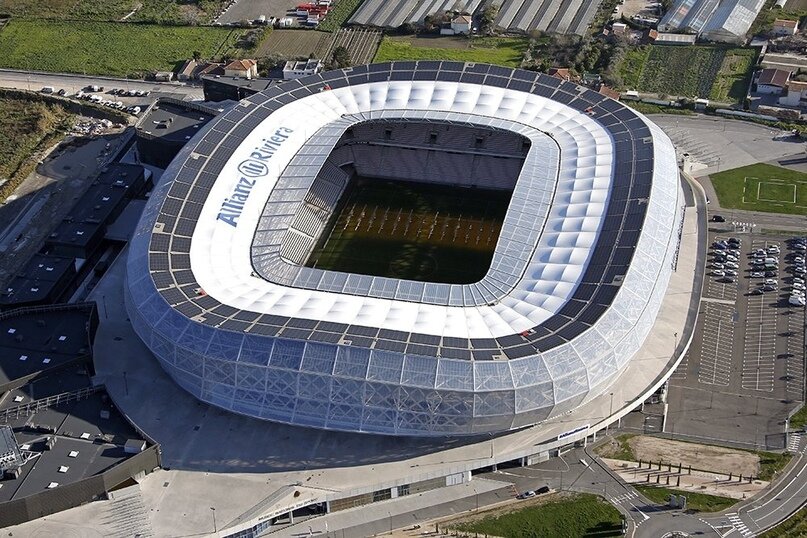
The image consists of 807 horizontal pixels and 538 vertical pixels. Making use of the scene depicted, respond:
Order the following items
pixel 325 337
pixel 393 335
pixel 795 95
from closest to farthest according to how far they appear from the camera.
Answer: pixel 325 337
pixel 393 335
pixel 795 95

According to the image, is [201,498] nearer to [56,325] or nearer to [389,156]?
[56,325]

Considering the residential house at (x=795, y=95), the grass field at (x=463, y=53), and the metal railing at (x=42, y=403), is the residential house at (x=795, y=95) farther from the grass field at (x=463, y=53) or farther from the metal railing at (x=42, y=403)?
the metal railing at (x=42, y=403)

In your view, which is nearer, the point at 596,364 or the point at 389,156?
the point at 596,364

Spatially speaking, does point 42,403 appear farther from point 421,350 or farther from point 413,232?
point 413,232

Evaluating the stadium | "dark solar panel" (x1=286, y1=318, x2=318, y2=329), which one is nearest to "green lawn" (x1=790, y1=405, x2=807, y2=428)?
the stadium

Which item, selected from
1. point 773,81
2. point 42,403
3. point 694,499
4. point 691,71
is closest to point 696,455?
point 694,499

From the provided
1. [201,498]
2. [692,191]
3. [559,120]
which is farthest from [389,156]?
[201,498]

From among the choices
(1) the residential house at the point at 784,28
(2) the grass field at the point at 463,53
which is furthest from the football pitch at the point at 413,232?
(1) the residential house at the point at 784,28
